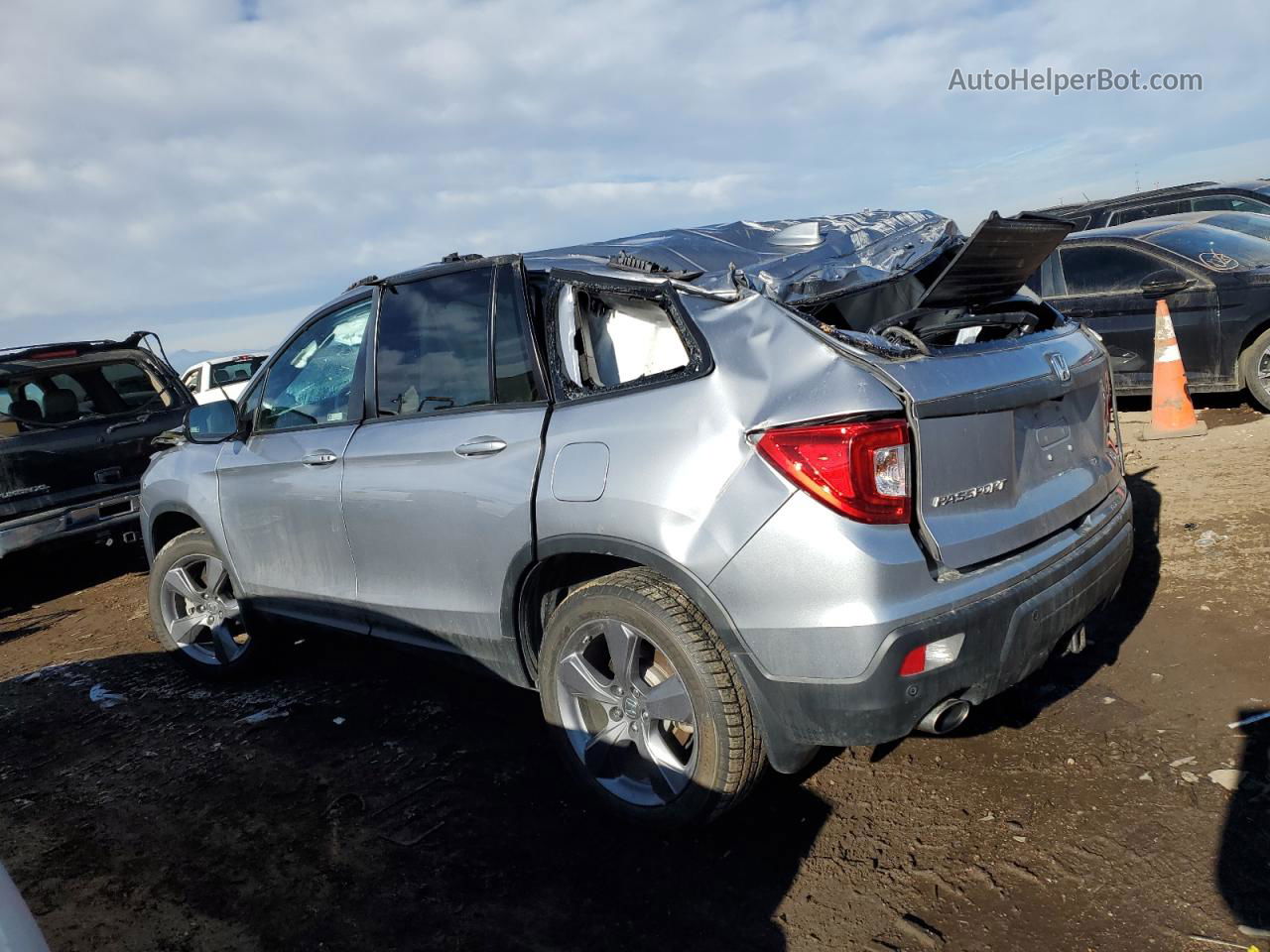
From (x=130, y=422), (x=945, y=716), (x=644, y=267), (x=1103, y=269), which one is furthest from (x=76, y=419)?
(x=1103, y=269)

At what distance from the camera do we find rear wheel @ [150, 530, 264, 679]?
462 centimetres

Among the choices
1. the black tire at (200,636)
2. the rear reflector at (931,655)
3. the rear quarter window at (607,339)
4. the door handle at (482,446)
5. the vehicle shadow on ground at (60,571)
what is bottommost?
the vehicle shadow on ground at (60,571)

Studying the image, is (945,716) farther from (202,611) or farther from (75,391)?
(75,391)

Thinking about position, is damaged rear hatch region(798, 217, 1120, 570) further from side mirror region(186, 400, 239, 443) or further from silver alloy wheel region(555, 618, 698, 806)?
side mirror region(186, 400, 239, 443)

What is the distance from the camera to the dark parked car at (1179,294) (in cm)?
718

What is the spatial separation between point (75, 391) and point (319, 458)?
4.33 metres

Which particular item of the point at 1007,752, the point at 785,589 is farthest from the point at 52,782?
the point at 1007,752

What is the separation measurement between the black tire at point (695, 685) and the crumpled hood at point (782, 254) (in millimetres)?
936

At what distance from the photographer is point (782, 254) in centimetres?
323

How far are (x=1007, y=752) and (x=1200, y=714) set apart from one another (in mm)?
689

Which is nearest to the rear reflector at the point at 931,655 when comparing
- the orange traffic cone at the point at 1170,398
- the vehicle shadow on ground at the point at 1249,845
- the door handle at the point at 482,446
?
the vehicle shadow on ground at the point at 1249,845

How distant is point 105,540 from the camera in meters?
6.66

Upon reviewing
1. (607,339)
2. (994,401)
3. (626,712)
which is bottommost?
(626,712)

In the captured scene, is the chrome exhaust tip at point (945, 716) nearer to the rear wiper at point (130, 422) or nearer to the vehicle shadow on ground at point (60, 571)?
the vehicle shadow on ground at point (60, 571)
